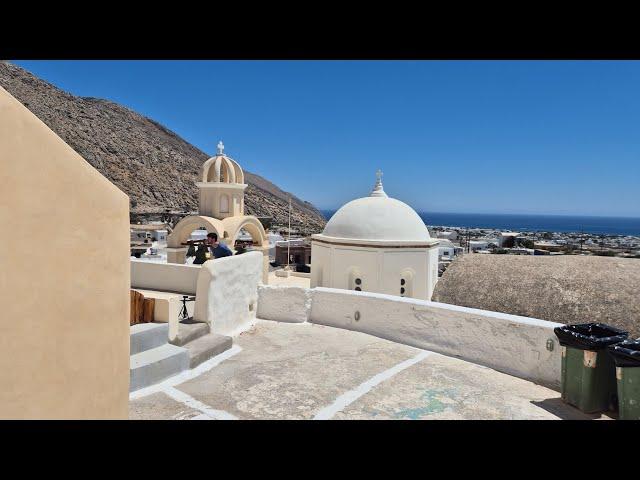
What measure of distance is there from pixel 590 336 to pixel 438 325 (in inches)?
101

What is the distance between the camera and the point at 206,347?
6.77 m

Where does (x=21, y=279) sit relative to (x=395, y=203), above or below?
below

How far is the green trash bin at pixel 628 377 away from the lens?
4547 mm

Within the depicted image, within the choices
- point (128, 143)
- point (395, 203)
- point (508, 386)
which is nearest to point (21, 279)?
point (508, 386)

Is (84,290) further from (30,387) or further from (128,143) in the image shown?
(128,143)

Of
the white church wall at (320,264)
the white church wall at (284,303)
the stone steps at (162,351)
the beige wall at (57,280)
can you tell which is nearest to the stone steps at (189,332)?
the stone steps at (162,351)

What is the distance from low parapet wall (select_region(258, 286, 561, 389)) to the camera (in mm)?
6156

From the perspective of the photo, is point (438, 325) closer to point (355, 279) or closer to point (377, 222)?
point (355, 279)

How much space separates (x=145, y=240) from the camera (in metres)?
36.4

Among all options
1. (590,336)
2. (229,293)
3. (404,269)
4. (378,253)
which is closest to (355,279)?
(378,253)
